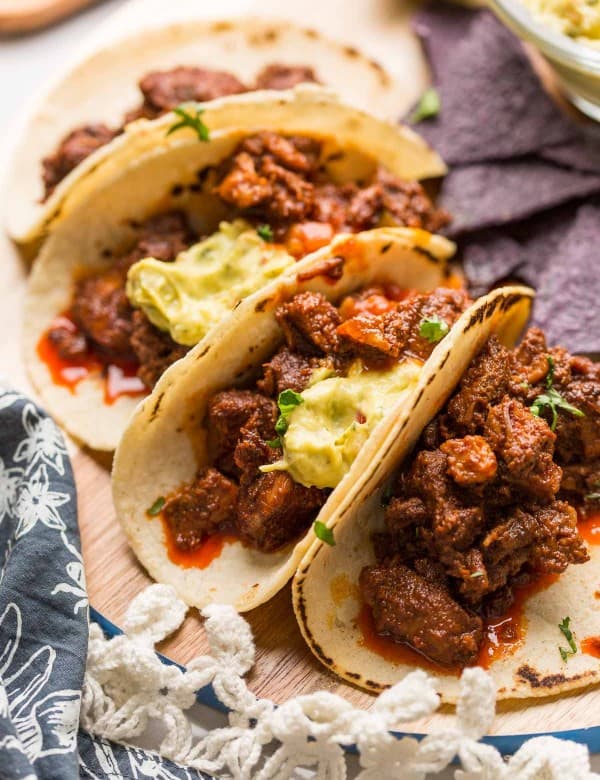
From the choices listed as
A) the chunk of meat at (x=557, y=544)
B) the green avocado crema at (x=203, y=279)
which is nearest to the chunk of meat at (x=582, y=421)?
the chunk of meat at (x=557, y=544)

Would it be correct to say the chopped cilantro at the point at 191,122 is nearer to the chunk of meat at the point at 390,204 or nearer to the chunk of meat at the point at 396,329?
the chunk of meat at the point at 390,204

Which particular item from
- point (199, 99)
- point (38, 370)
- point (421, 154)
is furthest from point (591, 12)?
point (38, 370)

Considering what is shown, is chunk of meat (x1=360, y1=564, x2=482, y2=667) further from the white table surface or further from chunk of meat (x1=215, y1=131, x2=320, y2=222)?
chunk of meat (x1=215, y1=131, x2=320, y2=222)

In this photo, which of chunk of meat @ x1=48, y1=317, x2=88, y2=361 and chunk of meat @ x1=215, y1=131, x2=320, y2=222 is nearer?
chunk of meat @ x1=215, y1=131, x2=320, y2=222

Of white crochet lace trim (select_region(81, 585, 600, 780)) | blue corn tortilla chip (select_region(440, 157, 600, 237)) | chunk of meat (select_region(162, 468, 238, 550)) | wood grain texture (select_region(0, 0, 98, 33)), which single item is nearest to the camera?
white crochet lace trim (select_region(81, 585, 600, 780))

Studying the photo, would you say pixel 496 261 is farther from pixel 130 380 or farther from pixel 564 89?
pixel 130 380

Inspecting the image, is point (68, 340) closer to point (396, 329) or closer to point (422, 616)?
point (396, 329)

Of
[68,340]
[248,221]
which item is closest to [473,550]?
[248,221]

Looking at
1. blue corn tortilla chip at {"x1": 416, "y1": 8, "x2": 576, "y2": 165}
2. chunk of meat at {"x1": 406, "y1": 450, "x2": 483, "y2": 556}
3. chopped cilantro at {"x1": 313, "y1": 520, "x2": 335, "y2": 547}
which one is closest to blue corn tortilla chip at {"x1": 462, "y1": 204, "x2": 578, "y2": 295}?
blue corn tortilla chip at {"x1": 416, "y1": 8, "x2": 576, "y2": 165}
